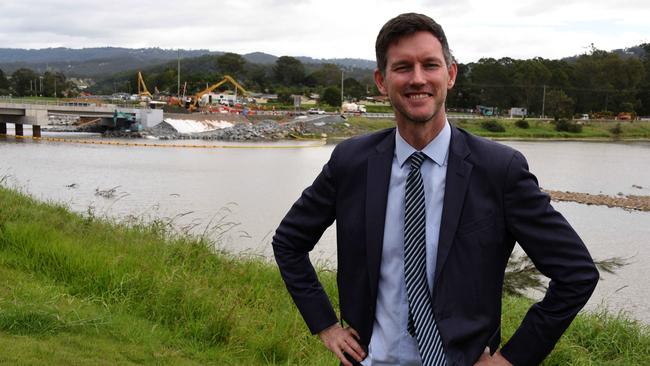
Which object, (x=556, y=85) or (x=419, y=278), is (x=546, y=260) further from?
(x=556, y=85)

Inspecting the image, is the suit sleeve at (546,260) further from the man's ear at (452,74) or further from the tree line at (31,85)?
the tree line at (31,85)

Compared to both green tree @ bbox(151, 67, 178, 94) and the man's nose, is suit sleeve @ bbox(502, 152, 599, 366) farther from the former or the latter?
green tree @ bbox(151, 67, 178, 94)

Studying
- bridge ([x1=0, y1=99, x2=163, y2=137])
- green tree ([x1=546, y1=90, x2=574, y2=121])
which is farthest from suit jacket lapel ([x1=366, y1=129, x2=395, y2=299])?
green tree ([x1=546, y1=90, x2=574, y2=121])

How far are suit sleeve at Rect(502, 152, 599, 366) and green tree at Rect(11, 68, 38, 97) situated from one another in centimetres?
12105

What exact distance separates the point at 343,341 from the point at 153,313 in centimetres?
358

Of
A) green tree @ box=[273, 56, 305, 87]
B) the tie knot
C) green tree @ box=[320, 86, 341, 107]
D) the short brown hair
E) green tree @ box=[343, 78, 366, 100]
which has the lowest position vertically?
the tie knot

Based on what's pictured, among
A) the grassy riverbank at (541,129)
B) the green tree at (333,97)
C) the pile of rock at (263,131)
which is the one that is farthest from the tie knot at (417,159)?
the green tree at (333,97)

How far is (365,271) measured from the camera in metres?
1.95

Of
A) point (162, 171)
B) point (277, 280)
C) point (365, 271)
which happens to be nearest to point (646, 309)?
point (277, 280)

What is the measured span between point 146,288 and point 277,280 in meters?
1.94

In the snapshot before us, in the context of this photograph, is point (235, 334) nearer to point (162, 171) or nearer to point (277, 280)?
point (277, 280)

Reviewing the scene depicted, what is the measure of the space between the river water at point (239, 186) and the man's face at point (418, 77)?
24.3ft

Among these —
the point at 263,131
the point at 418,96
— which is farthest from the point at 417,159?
the point at 263,131

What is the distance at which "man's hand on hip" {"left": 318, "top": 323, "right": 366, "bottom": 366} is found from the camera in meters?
2.03
